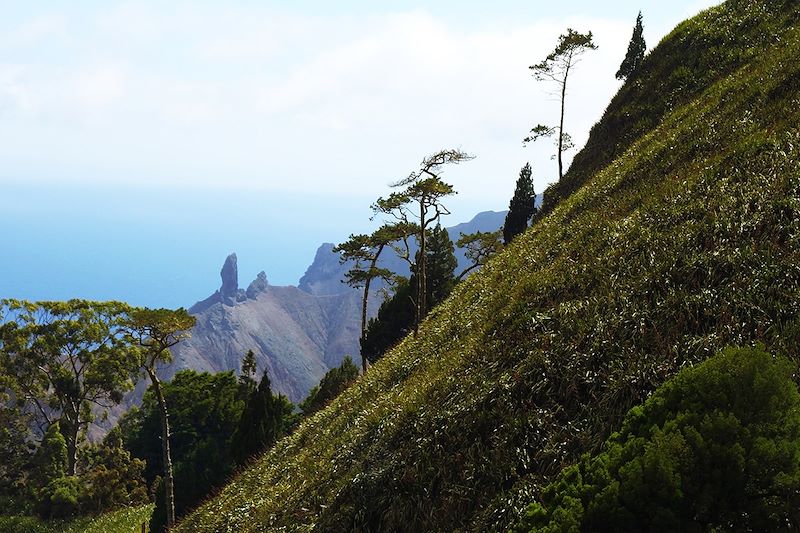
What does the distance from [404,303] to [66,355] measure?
33.6 meters

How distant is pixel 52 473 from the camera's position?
47.3 m

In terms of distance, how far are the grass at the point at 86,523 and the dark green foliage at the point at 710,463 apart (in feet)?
136

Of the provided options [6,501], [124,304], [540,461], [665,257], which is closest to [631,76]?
[665,257]

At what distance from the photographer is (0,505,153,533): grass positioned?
39.2m

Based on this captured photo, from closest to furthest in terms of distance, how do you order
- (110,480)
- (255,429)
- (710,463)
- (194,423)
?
(710,463) < (255,429) < (110,480) < (194,423)

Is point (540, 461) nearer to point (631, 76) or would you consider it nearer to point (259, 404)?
point (259, 404)

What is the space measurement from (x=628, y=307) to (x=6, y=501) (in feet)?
194

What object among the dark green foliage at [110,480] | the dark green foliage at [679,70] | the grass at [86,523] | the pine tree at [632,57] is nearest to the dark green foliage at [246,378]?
the dark green foliage at [110,480]

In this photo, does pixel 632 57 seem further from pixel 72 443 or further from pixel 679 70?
pixel 72 443

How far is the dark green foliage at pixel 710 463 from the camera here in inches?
241

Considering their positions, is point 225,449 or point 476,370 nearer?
point 476,370

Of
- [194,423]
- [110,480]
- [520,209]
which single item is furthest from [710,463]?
[194,423]

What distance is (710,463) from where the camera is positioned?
6328 millimetres

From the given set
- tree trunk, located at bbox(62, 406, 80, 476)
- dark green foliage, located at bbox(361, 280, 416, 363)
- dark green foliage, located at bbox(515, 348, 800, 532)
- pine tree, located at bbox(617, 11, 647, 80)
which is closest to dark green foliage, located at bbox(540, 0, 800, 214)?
pine tree, located at bbox(617, 11, 647, 80)
